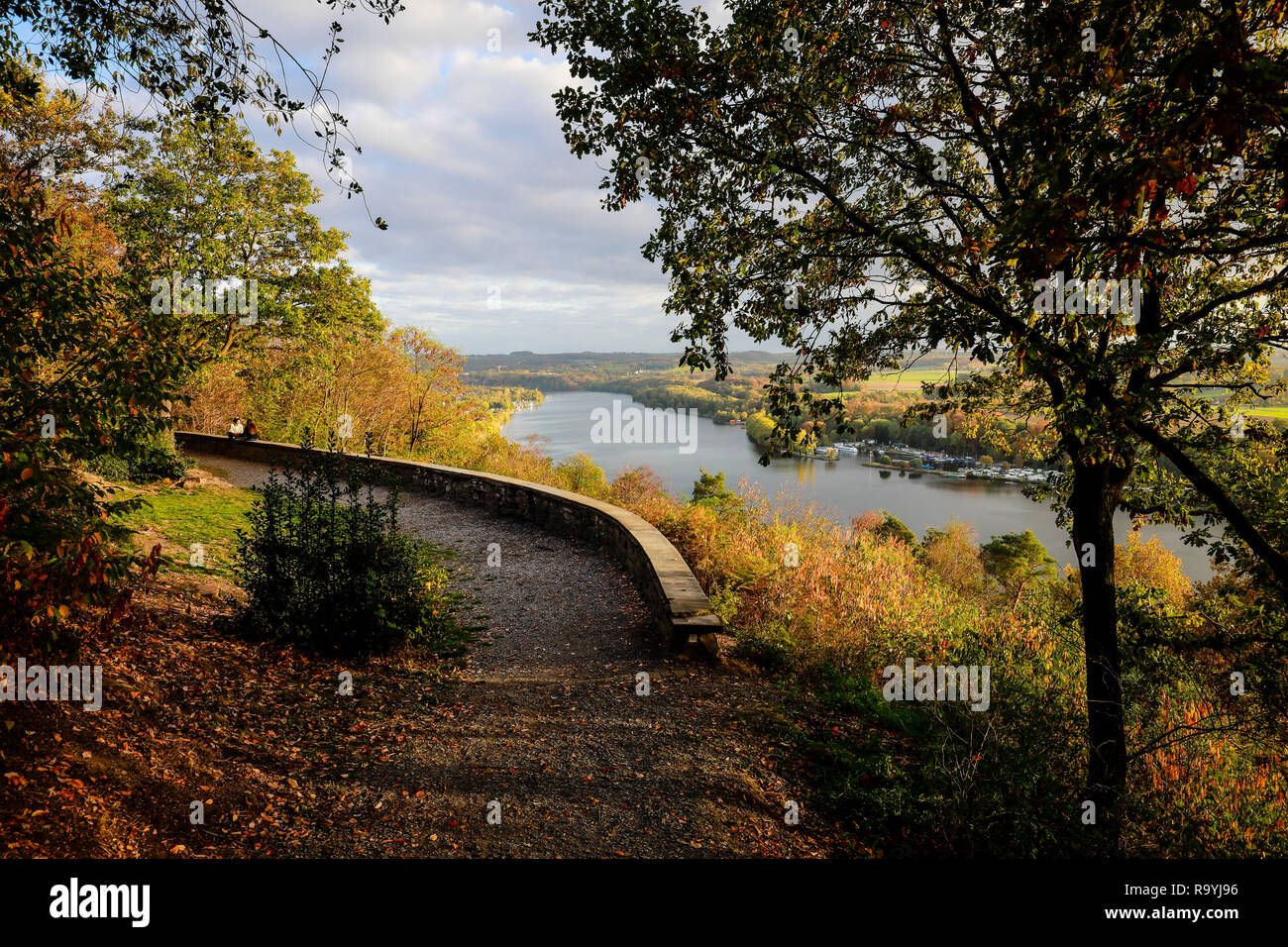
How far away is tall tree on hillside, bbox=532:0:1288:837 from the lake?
24.3 metres

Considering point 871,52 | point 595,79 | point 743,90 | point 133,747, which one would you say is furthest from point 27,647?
point 871,52

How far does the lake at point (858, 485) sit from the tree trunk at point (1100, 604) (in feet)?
79.3

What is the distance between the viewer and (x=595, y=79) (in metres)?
4.35

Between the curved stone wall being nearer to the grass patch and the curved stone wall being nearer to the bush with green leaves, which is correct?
the grass patch

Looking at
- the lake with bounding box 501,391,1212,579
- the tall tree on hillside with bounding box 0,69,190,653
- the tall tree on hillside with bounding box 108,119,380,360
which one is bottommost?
the lake with bounding box 501,391,1212,579

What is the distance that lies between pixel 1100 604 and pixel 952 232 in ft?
12.2

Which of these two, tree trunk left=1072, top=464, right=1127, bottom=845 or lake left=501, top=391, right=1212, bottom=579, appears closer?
tree trunk left=1072, top=464, right=1127, bottom=845

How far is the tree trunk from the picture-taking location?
4.80 meters

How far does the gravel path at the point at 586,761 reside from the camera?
2.80 meters

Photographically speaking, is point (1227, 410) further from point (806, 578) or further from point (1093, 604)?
point (806, 578)

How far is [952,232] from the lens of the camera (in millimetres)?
5262

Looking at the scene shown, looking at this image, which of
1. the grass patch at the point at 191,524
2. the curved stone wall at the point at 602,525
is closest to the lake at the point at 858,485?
the curved stone wall at the point at 602,525

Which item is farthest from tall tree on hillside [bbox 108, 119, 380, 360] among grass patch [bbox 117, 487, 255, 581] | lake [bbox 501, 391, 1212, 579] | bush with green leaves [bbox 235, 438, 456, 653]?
lake [bbox 501, 391, 1212, 579]

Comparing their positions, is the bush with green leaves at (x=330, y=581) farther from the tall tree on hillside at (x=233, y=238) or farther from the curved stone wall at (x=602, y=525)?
the tall tree on hillside at (x=233, y=238)
